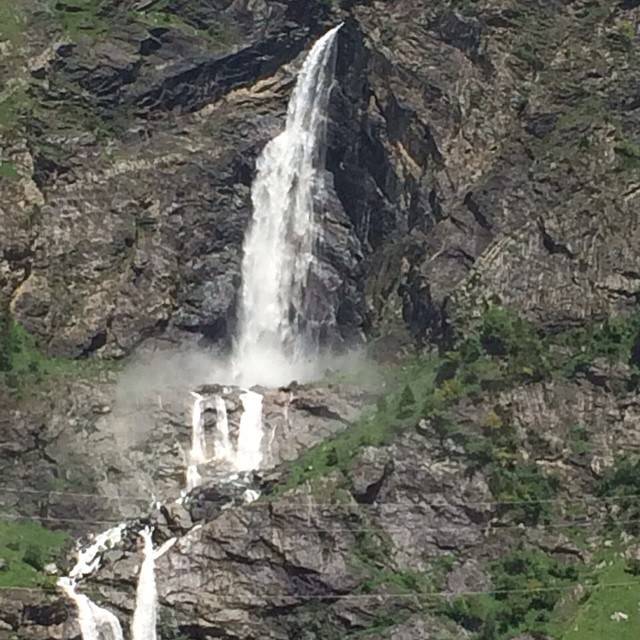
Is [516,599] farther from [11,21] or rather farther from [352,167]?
[11,21]

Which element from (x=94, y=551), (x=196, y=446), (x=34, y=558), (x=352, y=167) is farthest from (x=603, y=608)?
(x=352, y=167)

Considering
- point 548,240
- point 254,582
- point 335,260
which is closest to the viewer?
point 254,582

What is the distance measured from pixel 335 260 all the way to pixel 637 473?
30.5 metres

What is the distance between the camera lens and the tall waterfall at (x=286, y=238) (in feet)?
409

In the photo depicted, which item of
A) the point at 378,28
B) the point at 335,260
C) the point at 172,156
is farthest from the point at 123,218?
the point at 378,28

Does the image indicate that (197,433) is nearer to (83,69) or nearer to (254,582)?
(254,582)

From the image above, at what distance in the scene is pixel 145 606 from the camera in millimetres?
97938

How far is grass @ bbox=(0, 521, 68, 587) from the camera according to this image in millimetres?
98938

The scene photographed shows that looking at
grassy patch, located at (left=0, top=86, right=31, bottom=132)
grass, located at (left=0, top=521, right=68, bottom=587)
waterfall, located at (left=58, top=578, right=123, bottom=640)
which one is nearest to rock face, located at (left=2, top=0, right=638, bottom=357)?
grassy patch, located at (left=0, top=86, right=31, bottom=132)

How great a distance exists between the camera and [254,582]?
9900cm

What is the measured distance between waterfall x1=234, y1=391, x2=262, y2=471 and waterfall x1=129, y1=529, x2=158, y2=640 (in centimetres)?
1358

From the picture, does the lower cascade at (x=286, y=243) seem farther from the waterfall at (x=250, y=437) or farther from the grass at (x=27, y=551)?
the grass at (x=27, y=551)

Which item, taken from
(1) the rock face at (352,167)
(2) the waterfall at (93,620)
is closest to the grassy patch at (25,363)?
(1) the rock face at (352,167)

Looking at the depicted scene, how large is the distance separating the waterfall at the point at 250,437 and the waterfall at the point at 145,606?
13578 mm
